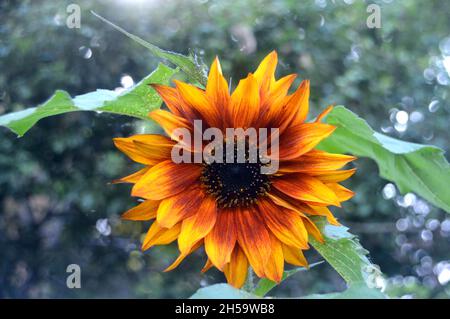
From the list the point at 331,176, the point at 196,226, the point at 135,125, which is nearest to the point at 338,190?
the point at 331,176

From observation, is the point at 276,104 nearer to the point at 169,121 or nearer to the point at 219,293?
the point at 169,121

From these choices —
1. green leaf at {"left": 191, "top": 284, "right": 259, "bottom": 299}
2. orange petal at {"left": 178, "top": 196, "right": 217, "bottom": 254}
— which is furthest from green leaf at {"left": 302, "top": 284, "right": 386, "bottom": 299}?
orange petal at {"left": 178, "top": 196, "right": 217, "bottom": 254}

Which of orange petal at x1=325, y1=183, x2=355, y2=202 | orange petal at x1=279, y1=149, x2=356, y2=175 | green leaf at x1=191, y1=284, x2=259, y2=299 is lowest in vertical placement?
green leaf at x1=191, y1=284, x2=259, y2=299

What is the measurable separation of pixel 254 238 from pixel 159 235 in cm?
8

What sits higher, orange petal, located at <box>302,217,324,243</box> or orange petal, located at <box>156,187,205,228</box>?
orange petal, located at <box>156,187,205,228</box>

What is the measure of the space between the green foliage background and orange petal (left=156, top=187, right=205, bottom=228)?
158 cm

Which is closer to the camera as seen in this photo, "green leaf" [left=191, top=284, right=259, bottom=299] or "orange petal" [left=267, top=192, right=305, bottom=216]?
"green leaf" [left=191, top=284, right=259, bottom=299]

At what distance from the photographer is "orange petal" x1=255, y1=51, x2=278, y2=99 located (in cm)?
51

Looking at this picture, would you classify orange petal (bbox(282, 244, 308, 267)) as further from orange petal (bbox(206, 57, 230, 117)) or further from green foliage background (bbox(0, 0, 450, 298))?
green foliage background (bbox(0, 0, 450, 298))

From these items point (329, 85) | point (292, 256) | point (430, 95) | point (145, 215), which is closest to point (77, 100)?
point (145, 215)

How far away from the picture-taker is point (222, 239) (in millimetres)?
506

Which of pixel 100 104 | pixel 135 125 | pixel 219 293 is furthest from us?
pixel 135 125

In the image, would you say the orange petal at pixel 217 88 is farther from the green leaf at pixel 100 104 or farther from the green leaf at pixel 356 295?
the green leaf at pixel 356 295

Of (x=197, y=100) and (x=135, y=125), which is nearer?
(x=197, y=100)
